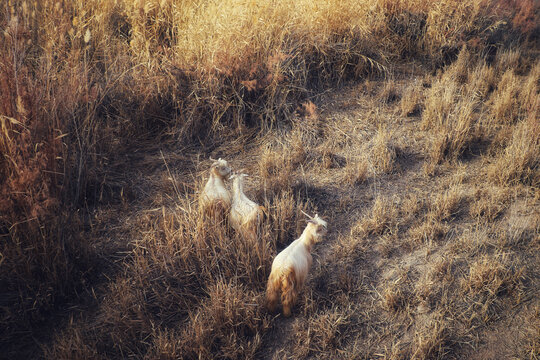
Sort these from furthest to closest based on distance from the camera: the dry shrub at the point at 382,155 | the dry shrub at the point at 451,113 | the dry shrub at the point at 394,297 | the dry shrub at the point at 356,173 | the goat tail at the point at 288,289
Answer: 1. the dry shrub at the point at 451,113
2. the dry shrub at the point at 382,155
3. the dry shrub at the point at 356,173
4. the dry shrub at the point at 394,297
5. the goat tail at the point at 288,289

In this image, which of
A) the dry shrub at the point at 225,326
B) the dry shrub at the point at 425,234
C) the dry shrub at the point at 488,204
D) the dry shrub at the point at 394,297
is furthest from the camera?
the dry shrub at the point at 488,204

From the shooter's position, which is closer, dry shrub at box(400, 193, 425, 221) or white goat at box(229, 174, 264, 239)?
white goat at box(229, 174, 264, 239)

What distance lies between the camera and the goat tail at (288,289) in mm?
2287

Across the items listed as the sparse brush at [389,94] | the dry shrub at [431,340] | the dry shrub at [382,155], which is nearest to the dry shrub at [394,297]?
the dry shrub at [431,340]

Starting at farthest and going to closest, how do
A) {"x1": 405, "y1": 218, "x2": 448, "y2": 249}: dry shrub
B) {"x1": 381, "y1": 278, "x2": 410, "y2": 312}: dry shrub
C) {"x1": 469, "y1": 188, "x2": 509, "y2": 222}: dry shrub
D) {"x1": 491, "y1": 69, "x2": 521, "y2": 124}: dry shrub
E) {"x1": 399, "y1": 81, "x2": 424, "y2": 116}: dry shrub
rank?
{"x1": 399, "y1": 81, "x2": 424, "y2": 116}: dry shrub, {"x1": 491, "y1": 69, "x2": 521, "y2": 124}: dry shrub, {"x1": 469, "y1": 188, "x2": 509, "y2": 222}: dry shrub, {"x1": 405, "y1": 218, "x2": 448, "y2": 249}: dry shrub, {"x1": 381, "y1": 278, "x2": 410, "y2": 312}: dry shrub

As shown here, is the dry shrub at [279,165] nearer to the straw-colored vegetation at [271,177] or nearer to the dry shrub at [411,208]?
the straw-colored vegetation at [271,177]

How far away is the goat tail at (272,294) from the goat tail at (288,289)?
0.12ft

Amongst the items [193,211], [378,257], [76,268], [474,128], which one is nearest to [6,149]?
[76,268]

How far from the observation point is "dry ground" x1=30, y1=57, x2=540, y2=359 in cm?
228

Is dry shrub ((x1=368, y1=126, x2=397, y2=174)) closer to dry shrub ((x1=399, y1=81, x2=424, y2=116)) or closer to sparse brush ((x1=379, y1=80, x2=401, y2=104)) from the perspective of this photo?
dry shrub ((x1=399, y1=81, x2=424, y2=116))

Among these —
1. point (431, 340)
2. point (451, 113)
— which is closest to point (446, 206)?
point (431, 340)

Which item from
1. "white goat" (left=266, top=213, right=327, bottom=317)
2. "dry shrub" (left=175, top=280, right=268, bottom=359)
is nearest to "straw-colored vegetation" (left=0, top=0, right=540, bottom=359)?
"dry shrub" (left=175, top=280, right=268, bottom=359)

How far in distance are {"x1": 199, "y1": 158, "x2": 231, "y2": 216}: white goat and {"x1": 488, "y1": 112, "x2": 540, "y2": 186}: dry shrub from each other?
A: 2480 millimetres

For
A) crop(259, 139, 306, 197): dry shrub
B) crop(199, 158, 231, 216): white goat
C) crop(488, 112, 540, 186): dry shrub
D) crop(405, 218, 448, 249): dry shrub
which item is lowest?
crop(405, 218, 448, 249): dry shrub
